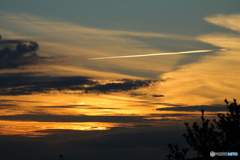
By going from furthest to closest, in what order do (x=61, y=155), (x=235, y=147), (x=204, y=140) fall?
1. (x=61, y=155)
2. (x=204, y=140)
3. (x=235, y=147)

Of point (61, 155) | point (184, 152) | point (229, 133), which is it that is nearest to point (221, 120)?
point (229, 133)

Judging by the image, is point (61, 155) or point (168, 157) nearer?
point (168, 157)

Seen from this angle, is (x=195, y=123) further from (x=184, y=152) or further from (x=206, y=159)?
(x=184, y=152)

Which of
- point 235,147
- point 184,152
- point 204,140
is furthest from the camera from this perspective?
point 184,152

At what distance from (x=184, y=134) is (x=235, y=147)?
5748 millimetres

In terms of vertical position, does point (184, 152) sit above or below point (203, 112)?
below

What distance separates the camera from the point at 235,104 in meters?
38.8

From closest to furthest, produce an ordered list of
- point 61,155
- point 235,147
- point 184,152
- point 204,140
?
1. point 235,147
2. point 204,140
3. point 184,152
4. point 61,155

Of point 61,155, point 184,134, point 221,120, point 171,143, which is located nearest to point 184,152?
point 171,143

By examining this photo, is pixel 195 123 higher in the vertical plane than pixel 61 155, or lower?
higher

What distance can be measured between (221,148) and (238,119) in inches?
127

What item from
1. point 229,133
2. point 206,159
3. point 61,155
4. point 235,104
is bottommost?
point 61,155

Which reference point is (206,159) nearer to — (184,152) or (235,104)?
(235,104)

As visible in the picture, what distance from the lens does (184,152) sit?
5162 cm
